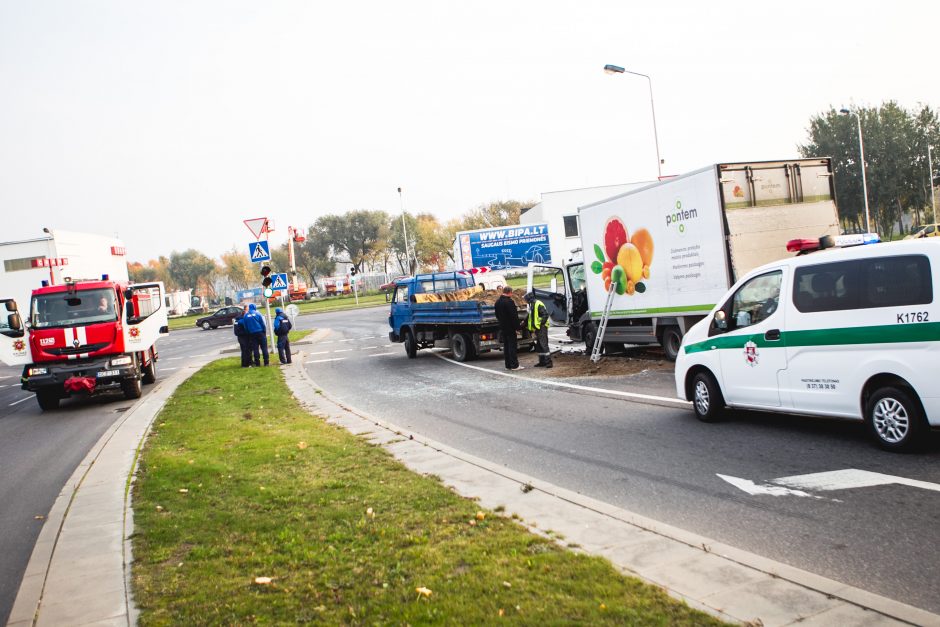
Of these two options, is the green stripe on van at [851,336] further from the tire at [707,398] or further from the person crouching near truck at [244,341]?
the person crouching near truck at [244,341]

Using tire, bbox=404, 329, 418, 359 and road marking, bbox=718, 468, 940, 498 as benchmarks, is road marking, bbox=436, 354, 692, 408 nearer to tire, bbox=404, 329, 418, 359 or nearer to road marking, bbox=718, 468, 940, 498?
road marking, bbox=718, 468, 940, 498

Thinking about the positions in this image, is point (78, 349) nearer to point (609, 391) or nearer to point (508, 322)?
point (508, 322)

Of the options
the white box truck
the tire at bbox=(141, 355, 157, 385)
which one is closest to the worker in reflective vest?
the white box truck

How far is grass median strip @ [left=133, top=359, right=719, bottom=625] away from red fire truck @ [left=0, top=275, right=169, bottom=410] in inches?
351

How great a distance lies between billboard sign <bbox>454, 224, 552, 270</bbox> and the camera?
1857 inches

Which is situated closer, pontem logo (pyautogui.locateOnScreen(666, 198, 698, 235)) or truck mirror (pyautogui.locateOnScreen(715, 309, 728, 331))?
truck mirror (pyautogui.locateOnScreen(715, 309, 728, 331))

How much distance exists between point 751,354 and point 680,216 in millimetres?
6227

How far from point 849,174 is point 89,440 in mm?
56796

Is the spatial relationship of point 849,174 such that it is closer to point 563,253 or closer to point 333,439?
point 563,253

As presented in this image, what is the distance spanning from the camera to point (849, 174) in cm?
5622

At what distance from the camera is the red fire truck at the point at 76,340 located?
1644 cm

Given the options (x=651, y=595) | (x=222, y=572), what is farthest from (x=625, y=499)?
(x=222, y=572)

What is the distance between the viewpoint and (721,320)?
9.12 meters

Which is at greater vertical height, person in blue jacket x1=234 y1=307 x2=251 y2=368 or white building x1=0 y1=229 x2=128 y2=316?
white building x1=0 y1=229 x2=128 y2=316
